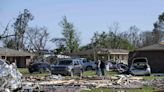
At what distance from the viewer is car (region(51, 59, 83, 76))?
45.5m

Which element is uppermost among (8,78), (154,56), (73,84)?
(154,56)

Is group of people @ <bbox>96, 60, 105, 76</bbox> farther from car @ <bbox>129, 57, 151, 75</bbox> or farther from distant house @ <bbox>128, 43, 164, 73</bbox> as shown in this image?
distant house @ <bbox>128, 43, 164, 73</bbox>

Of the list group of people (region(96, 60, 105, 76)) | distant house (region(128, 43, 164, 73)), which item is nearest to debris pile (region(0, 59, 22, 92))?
group of people (region(96, 60, 105, 76))

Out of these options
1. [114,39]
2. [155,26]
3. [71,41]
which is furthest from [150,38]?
[71,41]

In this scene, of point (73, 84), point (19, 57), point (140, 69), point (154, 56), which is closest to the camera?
point (73, 84)

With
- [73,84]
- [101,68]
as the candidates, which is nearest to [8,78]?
[73,84]

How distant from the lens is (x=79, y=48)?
122438 millimetres

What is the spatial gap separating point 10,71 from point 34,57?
220ft

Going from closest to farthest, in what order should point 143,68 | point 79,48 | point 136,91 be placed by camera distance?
1. point 136,91
2. point 143,68
3. point 79,48

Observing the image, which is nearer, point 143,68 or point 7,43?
point 143,68

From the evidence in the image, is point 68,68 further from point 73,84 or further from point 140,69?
point 73,84

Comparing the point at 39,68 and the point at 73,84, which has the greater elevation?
the point at 39,68

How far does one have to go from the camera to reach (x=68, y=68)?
149 ft

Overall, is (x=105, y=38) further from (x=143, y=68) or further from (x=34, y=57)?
(x=143, y=68)
